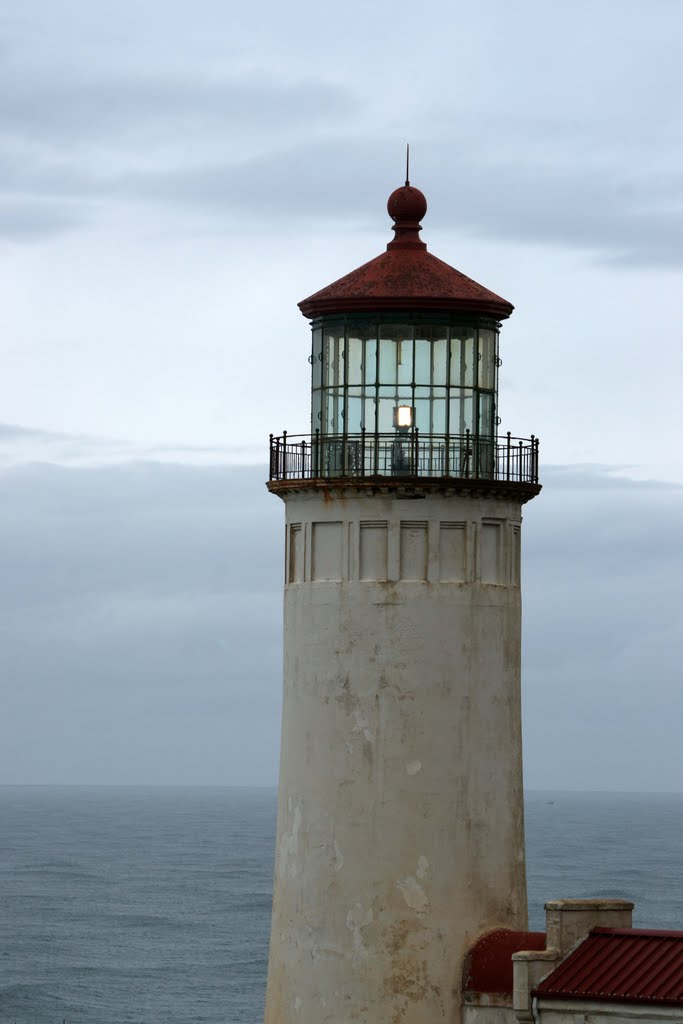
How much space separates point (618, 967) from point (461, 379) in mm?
7262

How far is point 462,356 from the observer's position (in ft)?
83.3

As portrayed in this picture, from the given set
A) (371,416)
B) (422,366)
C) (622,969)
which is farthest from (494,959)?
Result: (422,366)

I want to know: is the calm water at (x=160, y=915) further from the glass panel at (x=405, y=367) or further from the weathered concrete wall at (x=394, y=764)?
the glass panel at (x=405, y=367)

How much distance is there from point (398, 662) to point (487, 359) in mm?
3969

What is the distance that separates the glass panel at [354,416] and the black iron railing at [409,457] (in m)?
0.08

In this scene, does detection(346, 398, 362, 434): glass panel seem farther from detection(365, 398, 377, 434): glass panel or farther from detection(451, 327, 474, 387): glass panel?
detection(451, 327, 474, 387): glass panel

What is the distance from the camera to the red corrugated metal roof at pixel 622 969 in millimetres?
22219

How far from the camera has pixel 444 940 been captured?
960 inches

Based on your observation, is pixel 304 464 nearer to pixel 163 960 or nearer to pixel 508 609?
pixel 508 609

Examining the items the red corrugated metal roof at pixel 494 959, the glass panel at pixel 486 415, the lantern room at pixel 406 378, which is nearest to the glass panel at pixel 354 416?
the lantern room at pixel 406 378

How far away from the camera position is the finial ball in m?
26.2

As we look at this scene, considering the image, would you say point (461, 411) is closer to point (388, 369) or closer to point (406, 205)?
point (388, 369)

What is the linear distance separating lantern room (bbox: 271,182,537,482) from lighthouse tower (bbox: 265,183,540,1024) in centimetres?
2

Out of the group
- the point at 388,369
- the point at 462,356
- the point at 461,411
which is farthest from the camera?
the point at 462,356
